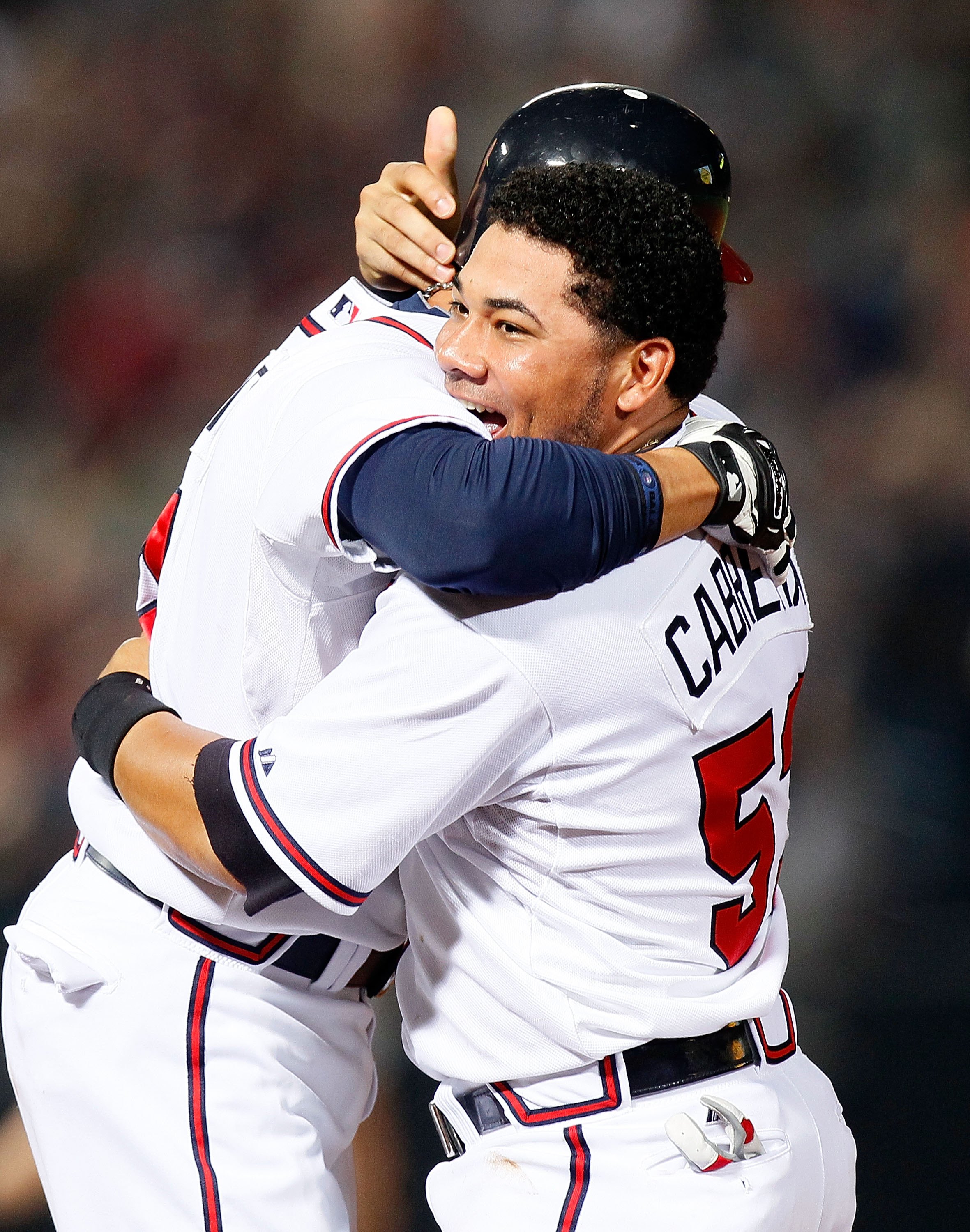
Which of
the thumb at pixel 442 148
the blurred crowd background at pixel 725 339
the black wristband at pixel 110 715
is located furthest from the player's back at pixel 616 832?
the blurred crowd background at pixel 725 339

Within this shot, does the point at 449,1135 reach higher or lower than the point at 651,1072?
lower

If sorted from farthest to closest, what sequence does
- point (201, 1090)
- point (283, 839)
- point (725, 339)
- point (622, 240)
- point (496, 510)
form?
point (725, 339) < point (201, 1090) < point (622, 240) < point (283, 839) < point (496, 510)

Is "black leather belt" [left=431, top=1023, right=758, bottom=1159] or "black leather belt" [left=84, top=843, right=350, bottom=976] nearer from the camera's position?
"black leather belt" [left=431, top=1023, right=758, bottom=1159]

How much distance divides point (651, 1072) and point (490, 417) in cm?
67

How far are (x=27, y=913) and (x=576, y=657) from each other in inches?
29.1

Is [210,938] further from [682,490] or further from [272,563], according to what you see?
[682,490]

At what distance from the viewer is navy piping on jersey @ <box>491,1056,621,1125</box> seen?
3.81 feet

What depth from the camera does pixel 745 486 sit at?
3.63ft

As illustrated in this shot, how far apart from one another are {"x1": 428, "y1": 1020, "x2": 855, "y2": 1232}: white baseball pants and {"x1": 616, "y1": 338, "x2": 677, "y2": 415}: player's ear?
68 cm

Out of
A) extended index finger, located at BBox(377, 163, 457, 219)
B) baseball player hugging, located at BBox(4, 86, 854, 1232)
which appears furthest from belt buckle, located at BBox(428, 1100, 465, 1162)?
extended index finger, located at BBox(377, 163, 457, 219)

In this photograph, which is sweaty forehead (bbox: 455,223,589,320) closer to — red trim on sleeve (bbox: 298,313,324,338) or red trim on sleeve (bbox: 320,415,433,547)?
red trim on sleeve (bbox: 320,415,433,547)

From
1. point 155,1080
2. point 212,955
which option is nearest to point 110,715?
point 212,955

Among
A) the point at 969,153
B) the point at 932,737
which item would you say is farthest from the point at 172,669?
the point at 969,153

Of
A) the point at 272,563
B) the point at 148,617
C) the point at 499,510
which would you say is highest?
the point at 499,510
